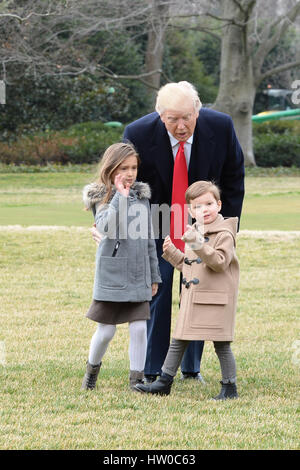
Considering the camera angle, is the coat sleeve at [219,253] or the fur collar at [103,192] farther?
the fur collar at [103,192]

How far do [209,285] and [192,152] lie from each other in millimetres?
911

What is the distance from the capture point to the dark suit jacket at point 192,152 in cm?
527

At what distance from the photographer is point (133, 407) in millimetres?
4562

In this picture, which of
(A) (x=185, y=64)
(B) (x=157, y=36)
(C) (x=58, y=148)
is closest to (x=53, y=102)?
(C) (x=58, y=148)

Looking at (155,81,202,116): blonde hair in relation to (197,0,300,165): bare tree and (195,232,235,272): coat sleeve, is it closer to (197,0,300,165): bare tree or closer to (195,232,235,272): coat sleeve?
(195,232,235,272): coat sleeve

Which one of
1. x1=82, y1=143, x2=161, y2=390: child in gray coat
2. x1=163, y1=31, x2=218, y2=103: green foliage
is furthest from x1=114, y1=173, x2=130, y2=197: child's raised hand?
x1=163, y1=31, x2=218, y2=103: green foliage

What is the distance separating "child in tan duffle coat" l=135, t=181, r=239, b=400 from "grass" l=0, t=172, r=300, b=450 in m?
0.30

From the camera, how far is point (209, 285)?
4793 mm

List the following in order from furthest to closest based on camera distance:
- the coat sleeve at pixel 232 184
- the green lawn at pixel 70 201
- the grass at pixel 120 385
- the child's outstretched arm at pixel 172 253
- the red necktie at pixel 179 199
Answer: the green lawn at pixel 70 201 < the coat sleeve at pixel 232 184 < the red necktie at pixel 179 199 < the child's outstretched arm at pixel 172 253 < the grass at pixel 120 385

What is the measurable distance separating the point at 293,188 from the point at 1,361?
584 inches

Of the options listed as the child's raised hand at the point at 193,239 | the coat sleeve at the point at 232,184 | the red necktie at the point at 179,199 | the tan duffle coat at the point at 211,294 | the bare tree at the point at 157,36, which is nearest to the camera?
the child's raised hand at the point at 193,239

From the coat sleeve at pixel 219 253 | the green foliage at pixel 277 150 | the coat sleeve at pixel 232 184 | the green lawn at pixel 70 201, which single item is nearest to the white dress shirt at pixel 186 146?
the coat sleeve at pixel 232 184

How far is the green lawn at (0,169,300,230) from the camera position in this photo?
46.0 ft

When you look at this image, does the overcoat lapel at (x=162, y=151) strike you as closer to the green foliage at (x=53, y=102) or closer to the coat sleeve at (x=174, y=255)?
the coat sleeve at (x=174, y=255)
